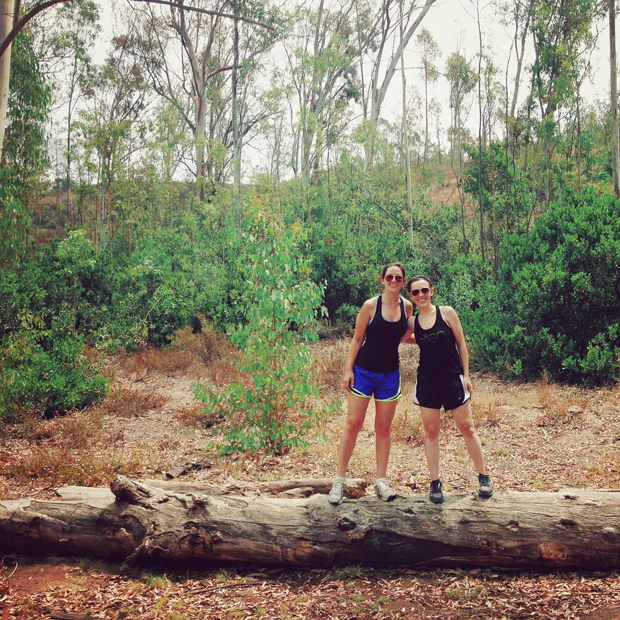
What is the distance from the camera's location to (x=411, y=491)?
195 inches

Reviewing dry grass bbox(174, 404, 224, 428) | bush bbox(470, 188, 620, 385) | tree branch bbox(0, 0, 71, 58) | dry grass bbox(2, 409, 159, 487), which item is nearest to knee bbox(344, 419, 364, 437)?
dry grass bbox(2, 409, 159, 487)

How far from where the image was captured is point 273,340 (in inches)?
236

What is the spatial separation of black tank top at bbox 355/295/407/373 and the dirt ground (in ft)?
4.65

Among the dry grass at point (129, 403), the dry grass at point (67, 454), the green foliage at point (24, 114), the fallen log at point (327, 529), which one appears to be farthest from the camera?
the green foliage at point (24, 114)

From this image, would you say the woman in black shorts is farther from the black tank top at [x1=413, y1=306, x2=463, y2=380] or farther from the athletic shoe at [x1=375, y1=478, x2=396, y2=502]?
the athletic shoe at [x1=375, y1=478, x2=396, y2=502]

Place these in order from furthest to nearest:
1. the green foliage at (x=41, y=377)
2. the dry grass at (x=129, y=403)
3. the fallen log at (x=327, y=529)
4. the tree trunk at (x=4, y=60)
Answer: the dry grass at (x=129, y=403) → the green foliage at (x=41, y=377) → the tree trunk at (x=4, y=60) → the fallen log at (x=327, y=529)

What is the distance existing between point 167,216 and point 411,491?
23.2m

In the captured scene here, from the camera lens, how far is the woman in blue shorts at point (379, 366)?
3.71 meters

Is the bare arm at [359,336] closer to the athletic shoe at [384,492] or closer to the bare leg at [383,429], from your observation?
the bare leg at [383,429]

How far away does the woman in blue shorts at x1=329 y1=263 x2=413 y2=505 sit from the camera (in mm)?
3715

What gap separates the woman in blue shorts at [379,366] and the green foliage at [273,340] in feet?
6.14

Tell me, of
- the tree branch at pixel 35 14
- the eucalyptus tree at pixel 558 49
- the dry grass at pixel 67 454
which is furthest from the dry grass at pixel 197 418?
the eucalyptus tree at pixel 558 49

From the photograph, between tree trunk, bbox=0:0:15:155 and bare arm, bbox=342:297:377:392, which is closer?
bare arm, bbox=342:297:377:392

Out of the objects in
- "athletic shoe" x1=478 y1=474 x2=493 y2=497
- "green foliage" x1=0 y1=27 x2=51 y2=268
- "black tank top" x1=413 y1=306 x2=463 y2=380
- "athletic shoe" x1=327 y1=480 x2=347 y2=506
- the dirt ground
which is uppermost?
"green foliage" x1=0 y1=27 x2=51 y2=268
